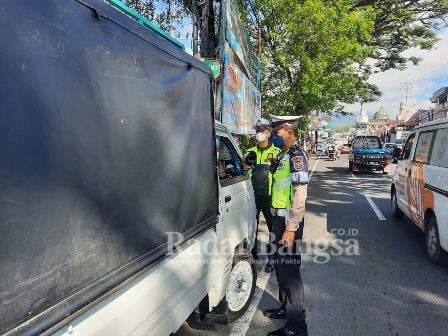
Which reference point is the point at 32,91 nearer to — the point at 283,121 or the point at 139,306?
the point at 139,306

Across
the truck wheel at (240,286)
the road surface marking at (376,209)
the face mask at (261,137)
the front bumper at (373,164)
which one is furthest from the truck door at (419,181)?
the front bumper at (373,164)

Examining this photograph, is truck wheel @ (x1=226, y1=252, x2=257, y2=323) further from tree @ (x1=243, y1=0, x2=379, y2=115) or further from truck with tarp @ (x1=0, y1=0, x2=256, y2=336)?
tree @ (x1=243, y1=0, x2=379, y2=115)

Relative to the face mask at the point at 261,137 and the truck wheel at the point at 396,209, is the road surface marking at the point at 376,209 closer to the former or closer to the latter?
the truck wheel at the point at 396,209

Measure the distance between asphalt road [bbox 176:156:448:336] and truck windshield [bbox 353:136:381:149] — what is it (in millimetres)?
12937

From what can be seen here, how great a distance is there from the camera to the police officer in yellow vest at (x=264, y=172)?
4988mm

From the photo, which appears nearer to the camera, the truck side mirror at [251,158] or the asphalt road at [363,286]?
Answer: the asphalt road at [363,286]

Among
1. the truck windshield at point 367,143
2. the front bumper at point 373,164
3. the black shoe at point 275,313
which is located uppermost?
the truck windshield at point 367,143

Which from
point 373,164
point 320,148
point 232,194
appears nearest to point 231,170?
point 232,194

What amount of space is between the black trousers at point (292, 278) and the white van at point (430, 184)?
8.11 feet

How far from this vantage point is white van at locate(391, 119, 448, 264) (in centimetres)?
483

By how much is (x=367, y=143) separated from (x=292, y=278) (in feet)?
61.1

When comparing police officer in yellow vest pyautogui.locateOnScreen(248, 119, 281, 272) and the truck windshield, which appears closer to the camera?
police officer in yellow vest pyautogui.locateOnScreen(248, 119, 281, 272)

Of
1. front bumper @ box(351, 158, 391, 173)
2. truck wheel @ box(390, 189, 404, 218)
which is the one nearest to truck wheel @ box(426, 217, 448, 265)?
truck wheel @ box(390, 189, 404, 218)

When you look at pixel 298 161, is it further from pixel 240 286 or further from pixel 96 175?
pixel 96 175
